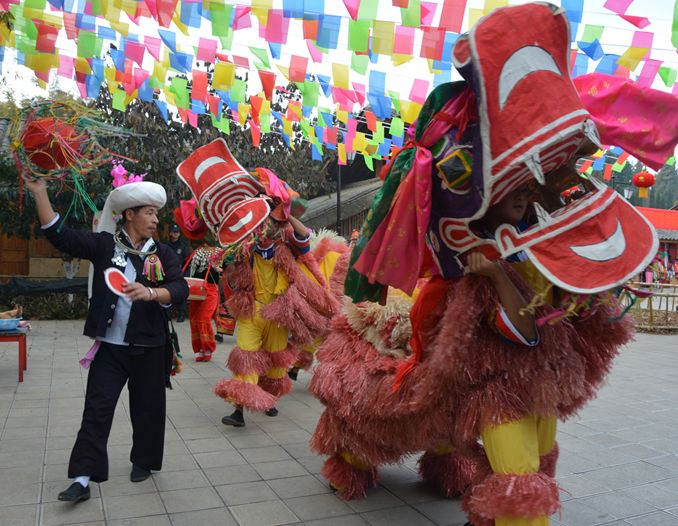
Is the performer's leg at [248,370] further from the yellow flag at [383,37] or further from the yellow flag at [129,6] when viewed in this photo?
the yellow flag at [129,6]

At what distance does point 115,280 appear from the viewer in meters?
3.37

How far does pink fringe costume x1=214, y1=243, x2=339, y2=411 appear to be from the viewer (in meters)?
5.18

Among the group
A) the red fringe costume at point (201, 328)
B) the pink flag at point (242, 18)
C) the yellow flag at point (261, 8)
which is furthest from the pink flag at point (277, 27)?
the red fringe costume at point (201, 328)

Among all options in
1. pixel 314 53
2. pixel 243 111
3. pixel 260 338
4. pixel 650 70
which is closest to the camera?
pixel 650 70

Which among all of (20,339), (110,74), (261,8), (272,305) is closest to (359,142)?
(110,74)

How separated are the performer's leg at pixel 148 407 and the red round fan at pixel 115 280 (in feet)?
1.59

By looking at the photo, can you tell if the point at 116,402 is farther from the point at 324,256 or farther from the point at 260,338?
the point at 324,256

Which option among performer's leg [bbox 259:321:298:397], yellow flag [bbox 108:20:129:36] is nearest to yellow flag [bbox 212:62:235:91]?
yellow flag [bbox 108:20:129:36]

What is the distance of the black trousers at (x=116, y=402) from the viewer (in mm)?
3367

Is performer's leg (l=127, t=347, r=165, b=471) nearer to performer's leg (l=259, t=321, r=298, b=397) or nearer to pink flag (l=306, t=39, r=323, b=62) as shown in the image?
performer's leg (l=259, t=321, r=298, b=397)

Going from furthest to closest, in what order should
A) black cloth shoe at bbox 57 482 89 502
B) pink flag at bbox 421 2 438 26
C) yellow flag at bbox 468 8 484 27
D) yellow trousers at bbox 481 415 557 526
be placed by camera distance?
1. pink flag at bbox 421 2 438 26
2. yellow flag at bbox 468 8 484 27
3. black cloth shoe at bbox 57 482 89 502
4. yellow trousers at bbox 481 415 557 526

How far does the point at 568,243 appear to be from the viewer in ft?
6.93

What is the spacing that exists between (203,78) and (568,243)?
539 centimetres

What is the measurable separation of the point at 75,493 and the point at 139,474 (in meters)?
0.47
